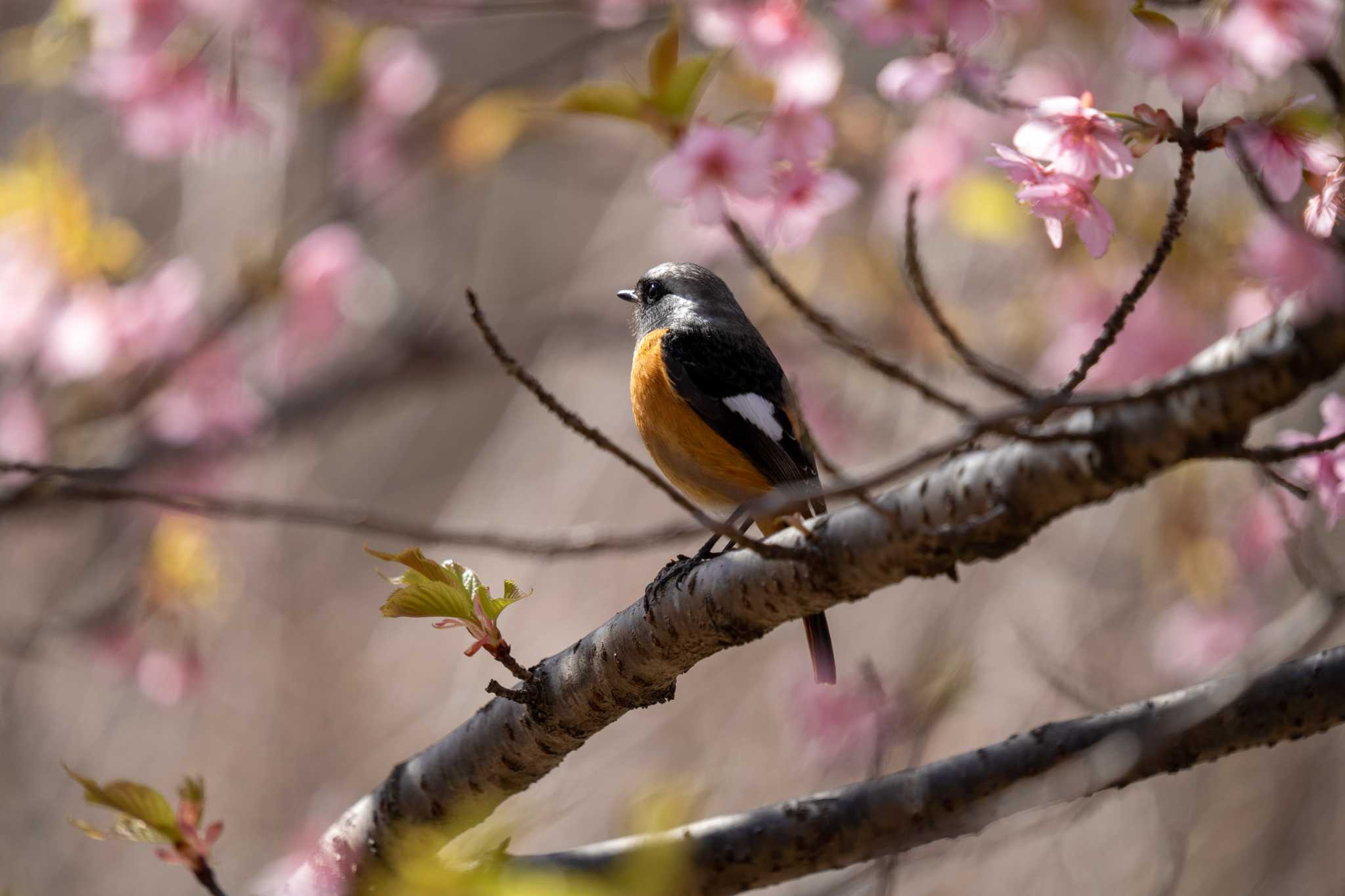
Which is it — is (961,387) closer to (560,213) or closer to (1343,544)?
(1343,544)

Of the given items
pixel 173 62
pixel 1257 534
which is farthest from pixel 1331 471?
pixel 173 62

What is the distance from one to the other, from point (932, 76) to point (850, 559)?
123 centimetres

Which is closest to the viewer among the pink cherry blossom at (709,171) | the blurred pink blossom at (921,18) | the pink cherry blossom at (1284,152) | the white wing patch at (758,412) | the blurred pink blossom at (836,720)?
the pink cherry blossom at (1284,152)

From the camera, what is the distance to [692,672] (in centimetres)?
585

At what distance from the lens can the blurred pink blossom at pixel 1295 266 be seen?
1026 millimetres

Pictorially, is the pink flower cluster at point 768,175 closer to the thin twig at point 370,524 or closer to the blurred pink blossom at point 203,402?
the thin twig at point 370,524

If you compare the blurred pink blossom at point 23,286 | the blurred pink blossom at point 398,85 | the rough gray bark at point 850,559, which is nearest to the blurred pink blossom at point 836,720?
the rough gray bark at point 850,559

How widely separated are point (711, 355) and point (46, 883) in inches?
172

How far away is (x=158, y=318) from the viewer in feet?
12.7

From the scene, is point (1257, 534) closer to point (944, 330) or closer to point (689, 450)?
point (689, 450)

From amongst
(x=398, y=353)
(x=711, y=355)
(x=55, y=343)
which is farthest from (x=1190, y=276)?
(x=55, y=343)

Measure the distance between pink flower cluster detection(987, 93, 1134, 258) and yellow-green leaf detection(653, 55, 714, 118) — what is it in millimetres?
478

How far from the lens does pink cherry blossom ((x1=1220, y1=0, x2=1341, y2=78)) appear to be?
159cm

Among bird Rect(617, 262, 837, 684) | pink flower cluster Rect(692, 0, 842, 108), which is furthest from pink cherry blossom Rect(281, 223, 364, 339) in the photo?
pink flower cluster Rect(692, 0, 842, 108)
